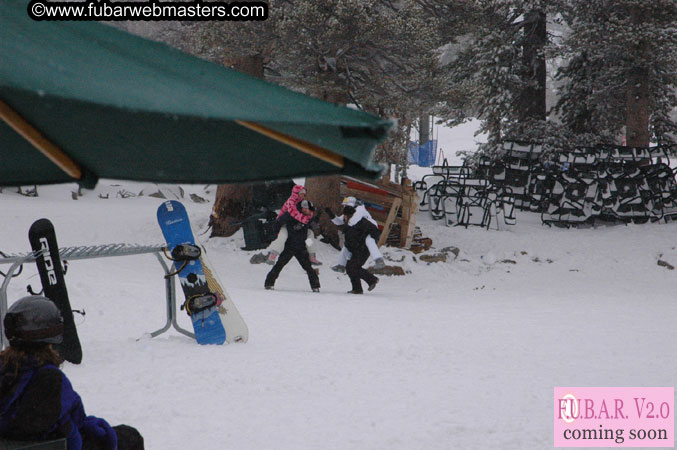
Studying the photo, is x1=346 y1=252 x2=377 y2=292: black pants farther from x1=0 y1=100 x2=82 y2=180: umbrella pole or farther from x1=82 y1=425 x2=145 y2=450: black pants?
x1=0 y1=100 x2=82 y2=180: umbrella pole

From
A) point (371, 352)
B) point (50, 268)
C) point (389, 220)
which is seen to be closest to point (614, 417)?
point (371, 352)

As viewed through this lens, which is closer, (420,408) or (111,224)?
(420,408)

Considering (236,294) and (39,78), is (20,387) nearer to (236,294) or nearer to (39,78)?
(39,78)

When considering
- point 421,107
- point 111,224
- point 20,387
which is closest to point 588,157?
point 421,107

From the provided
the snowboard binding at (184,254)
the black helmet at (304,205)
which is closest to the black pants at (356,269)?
the black helmet at (304,205)

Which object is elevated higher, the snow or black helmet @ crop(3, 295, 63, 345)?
black helmet @ crop(3, 295, 63, 345)

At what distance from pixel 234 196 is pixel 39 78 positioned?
15.5 m

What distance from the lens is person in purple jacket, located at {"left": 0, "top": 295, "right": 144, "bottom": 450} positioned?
2.70 metres

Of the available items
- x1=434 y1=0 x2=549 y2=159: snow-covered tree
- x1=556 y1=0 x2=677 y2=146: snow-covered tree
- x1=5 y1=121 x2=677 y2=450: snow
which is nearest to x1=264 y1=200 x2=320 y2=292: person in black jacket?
x1=5 y1=121 x2=677 y2=450: snow

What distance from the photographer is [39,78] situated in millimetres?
1628

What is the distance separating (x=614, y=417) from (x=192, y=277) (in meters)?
4.57

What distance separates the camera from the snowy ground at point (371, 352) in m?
5.23

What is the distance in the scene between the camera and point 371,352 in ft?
25.2

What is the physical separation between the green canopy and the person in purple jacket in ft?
1.88
